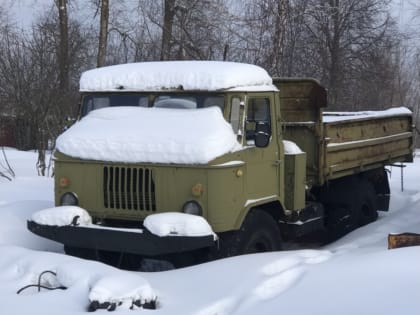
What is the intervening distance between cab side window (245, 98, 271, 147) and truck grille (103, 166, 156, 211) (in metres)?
1.19

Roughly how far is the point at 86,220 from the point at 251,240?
1.75 meters

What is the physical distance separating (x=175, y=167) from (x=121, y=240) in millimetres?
893

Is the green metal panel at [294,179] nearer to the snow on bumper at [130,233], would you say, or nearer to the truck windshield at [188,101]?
the truck windshield at [188,101]

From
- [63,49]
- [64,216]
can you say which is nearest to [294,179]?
[64,216]

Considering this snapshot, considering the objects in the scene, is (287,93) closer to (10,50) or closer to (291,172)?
(291,172)

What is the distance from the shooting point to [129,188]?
22.9ft

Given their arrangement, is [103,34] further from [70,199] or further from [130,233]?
[130,233]

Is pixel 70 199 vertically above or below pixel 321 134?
below

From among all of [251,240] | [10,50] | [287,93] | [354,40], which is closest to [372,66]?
[354,40]

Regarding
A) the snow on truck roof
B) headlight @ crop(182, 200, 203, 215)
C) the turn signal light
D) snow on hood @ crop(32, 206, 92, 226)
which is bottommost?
snow on hood @ crop(32, 206, 92, 226)

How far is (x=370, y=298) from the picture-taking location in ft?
16.1

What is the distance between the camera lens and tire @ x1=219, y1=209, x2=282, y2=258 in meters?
7.00

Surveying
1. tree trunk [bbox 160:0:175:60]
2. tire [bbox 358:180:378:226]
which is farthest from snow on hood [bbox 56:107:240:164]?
tree trunk [bbox 160:0:175:60]

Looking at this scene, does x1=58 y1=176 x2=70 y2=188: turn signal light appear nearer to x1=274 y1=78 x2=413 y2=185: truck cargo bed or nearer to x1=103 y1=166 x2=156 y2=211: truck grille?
x1=103 y1=166 x2=156 y2=211: truck grille
